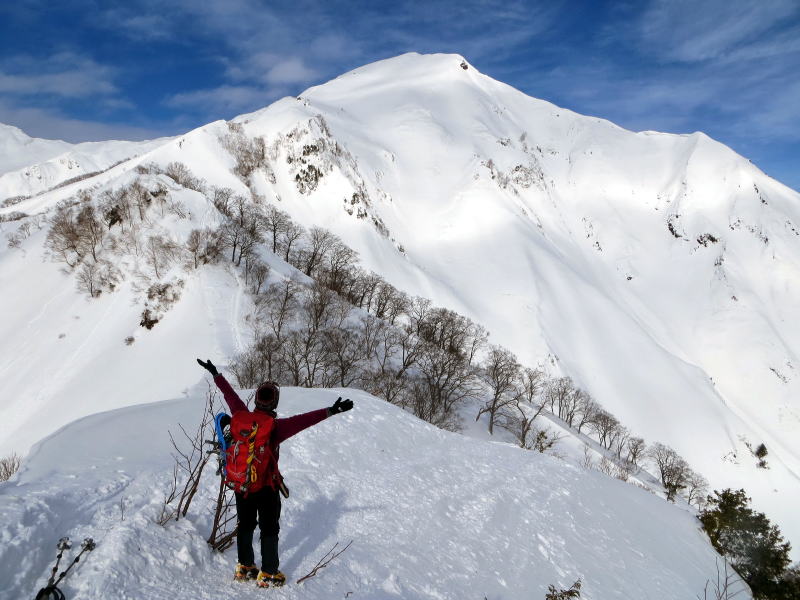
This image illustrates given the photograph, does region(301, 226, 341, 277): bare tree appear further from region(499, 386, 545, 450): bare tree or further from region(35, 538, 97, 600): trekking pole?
region(35, 538, 97, 600): trekking pole

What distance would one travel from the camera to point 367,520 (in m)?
6.48

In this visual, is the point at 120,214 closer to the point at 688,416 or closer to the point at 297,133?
the point at 297,133

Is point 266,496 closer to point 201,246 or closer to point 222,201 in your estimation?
point 201,246

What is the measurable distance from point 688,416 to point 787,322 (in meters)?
78.3

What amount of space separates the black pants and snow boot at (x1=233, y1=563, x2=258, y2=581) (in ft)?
0.14

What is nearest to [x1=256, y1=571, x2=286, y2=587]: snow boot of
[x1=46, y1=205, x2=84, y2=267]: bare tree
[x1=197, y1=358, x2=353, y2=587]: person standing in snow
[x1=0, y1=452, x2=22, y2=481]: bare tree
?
[x1=197, y1=358, x2=353, y2=587]: person standing in snow

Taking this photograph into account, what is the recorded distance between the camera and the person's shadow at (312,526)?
532 cm

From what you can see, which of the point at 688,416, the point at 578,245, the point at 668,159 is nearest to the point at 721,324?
the point at 578,245

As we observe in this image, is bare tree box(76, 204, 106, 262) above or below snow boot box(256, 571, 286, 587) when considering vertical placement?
above

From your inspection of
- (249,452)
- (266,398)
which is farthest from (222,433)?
(266,398)

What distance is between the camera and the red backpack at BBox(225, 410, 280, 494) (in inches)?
171

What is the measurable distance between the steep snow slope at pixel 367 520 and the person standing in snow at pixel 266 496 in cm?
20

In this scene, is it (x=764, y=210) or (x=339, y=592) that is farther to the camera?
(x=764, y=210)

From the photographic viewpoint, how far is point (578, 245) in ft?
444
